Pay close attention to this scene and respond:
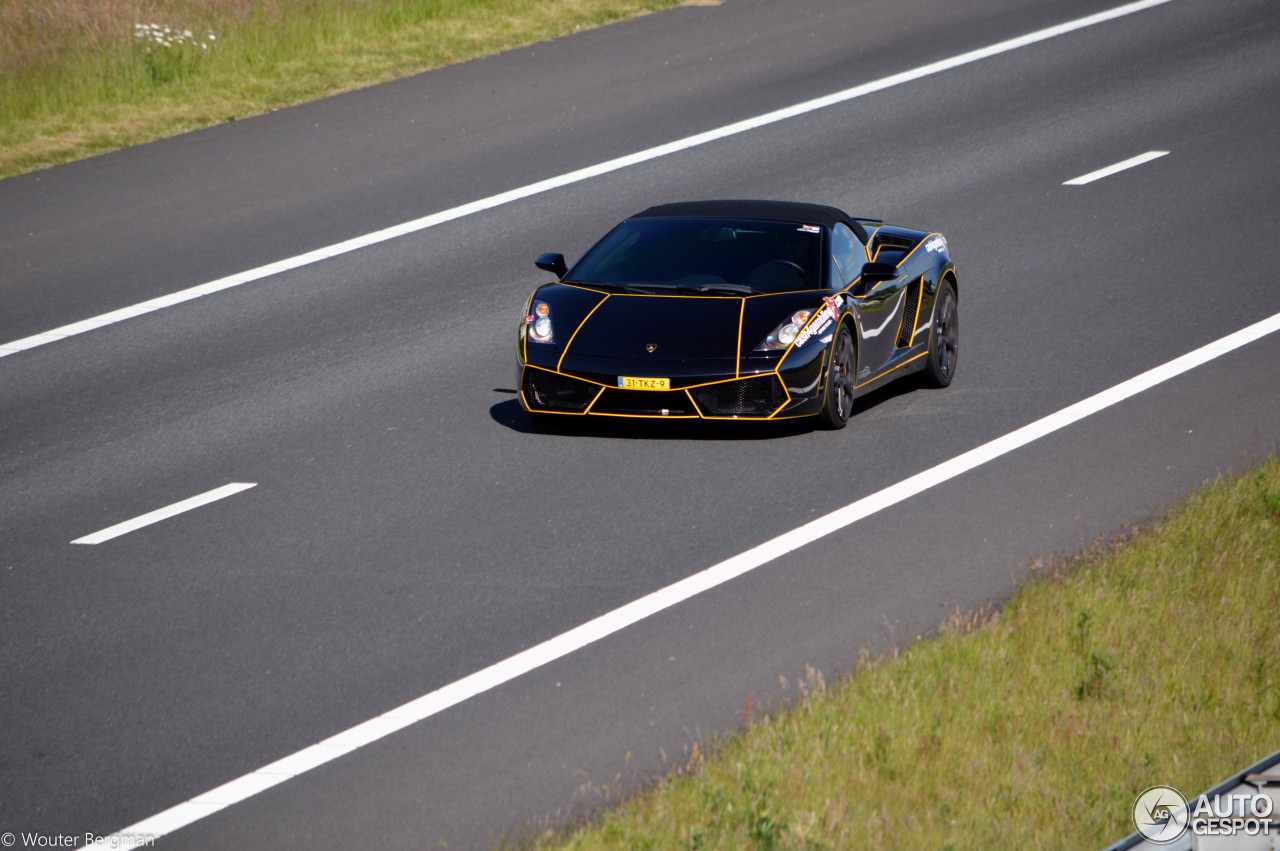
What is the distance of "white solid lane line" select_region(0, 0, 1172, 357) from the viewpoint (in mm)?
14875

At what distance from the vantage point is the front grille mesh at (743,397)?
11.0 m

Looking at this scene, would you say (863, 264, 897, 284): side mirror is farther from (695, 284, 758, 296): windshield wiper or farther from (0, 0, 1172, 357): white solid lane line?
(0, 0, 1172, 357): white solid lane line

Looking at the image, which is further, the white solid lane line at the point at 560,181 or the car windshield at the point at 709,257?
the white solid lane line at the point at 560,181

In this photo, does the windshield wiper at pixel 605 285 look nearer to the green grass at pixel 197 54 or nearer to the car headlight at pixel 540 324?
the car headlight at pixel 540 324

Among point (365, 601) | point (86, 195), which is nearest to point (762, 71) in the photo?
point (86, 195)

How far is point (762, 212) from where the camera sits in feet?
40.9

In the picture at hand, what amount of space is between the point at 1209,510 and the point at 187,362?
782 centimetres

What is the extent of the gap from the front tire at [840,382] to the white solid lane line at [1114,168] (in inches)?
305

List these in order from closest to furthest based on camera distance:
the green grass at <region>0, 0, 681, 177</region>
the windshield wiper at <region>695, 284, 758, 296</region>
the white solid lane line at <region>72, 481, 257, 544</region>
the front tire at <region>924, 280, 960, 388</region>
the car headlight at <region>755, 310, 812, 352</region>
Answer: the white solid lane line at <region>72, 481, 257, 544</region> < the car headlight at <region>755, 310, 812, 352</region> < the windshield wiper at <region>695, 284, 758, 296</region> < the front tire at <region>924, 280, 960, 388</region> < the green grass at <region>0, 0, 681, 177</region>

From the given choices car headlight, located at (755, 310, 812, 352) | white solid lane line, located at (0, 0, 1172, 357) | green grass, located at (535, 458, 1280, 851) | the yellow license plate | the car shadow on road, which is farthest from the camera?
white solid lane line, located at (0, 0, 1172, 357)

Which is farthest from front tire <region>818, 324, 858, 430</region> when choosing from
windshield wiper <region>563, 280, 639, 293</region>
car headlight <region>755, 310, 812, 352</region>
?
windshield wiper <region>563, 280, 639, 293</region>

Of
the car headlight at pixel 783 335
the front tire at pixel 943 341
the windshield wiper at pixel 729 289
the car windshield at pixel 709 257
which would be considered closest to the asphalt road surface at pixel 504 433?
the front tire at pixel 943 341

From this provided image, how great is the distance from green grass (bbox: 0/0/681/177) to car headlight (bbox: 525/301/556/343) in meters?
9.72

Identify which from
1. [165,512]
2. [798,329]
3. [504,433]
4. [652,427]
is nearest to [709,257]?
[798,329]
